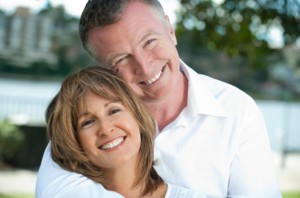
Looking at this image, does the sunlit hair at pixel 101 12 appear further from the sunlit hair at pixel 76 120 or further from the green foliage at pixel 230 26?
the green foliage at pixel 230 26

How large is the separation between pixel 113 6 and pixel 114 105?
1.19ft

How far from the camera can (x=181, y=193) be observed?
2.07 metres

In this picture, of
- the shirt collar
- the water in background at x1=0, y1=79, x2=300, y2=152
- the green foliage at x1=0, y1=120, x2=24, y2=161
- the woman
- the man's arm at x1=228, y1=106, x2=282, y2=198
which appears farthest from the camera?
the water in background at x1=0, y1=79, x2=300, y2=152

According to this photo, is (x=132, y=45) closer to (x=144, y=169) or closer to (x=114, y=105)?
(x=114, y=105)

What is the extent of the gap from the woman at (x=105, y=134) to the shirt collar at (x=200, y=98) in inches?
8.3

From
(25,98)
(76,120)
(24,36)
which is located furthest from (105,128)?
(25,98)

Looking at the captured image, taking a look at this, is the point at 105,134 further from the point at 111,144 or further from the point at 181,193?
the point at 181,193

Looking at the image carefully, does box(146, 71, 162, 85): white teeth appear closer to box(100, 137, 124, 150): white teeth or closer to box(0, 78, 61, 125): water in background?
box(100, 137, 124, 150): white teeth

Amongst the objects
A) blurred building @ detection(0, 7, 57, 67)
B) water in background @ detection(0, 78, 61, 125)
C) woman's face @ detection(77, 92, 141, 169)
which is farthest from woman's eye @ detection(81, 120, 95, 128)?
blurred building @ detection(0, 7, 57, 67)

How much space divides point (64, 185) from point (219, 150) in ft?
1.96

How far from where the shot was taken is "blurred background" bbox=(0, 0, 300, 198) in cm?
613

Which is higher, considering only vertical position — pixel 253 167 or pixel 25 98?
pixel 253 167

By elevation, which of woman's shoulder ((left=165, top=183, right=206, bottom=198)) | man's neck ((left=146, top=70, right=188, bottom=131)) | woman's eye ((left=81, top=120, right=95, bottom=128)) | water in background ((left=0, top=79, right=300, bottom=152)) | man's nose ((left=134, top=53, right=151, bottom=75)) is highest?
man's nose ((left=134, top=53, right=151, bottom=75))

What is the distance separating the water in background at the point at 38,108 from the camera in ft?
53.0
